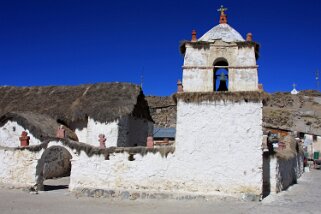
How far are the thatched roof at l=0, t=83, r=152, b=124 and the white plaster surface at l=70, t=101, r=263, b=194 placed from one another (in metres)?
6.23

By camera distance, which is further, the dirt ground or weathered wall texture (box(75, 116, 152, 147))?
weathered wall texture (box(75, 116, 152, 147))

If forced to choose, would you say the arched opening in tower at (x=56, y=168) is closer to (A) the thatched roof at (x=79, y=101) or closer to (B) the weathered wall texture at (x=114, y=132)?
(B) the weathered wall texture at (x=114, y=132)

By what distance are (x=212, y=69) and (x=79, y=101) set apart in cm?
1087

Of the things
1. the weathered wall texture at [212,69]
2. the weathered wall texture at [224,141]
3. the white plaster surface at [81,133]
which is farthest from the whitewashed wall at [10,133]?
the weathered wall texture at [212,69]

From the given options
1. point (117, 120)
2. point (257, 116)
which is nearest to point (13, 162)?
point (117, 120)

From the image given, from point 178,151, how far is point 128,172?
2.23m

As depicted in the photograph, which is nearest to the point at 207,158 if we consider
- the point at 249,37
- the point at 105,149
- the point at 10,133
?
the point at 105,149

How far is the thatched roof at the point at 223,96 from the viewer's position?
1237 centimetres

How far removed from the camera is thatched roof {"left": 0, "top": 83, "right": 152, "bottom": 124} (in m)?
19.5

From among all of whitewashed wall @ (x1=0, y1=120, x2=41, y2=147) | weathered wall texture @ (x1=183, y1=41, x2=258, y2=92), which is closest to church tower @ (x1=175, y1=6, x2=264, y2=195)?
weathered wall texture @ (x1=183, y1=41, x2=258, y2=92)

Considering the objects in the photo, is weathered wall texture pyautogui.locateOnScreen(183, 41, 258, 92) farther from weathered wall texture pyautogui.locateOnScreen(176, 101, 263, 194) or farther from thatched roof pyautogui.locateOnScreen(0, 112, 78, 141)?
thatched roof pyautogui.locateOnScreen(0, 112, 78, 141)

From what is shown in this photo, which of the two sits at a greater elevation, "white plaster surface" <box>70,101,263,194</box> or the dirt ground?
"white plaster surface" <box>70,101,263,194</box>

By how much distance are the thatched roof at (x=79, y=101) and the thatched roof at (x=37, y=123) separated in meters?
0.90

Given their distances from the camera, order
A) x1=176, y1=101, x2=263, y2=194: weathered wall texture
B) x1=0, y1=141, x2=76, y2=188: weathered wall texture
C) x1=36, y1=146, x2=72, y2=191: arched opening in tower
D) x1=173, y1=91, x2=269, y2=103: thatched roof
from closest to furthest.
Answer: x1=176, y1=101, x2=263, y2=194: weathered wall texture, x1=173, y1=91, x2=269, y2=103: thatched roof, x1=0, y1=141, x2=76, y2=188: weathered wall texture, x1=36, y1=146, x2=72, y2=191: arched opening in tower
